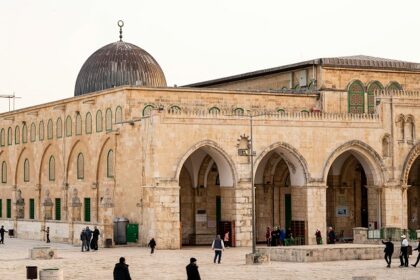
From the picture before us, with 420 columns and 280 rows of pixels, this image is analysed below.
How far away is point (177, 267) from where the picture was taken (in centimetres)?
3244

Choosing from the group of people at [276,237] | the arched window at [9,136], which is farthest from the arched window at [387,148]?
the arched window at [9,136]

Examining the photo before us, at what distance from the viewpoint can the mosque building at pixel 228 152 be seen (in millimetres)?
42375

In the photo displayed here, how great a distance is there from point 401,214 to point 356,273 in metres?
17.7

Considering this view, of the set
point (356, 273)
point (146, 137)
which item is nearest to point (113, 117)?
point (146, 137)

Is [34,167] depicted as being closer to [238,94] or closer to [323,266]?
[238,94]

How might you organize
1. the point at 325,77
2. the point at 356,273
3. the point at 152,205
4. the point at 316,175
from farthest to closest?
1. the point at 325,77
2. the point at 316,175
3. the point at 152,205
4. the point at 356,273

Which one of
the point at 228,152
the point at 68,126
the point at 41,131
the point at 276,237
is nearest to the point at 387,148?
the point at 276,237

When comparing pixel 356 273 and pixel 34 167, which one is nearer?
pixel 356 273

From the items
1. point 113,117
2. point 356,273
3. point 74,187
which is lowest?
point 356,273

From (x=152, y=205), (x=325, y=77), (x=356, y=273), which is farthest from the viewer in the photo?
(x=325, y=77)

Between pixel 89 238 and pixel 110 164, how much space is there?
21.6ft

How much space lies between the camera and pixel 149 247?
1641 inches

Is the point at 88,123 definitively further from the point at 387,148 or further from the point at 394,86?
the point at 394,86

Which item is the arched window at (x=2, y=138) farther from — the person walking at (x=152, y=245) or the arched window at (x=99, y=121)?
the person walking at (x=152, y=245)
